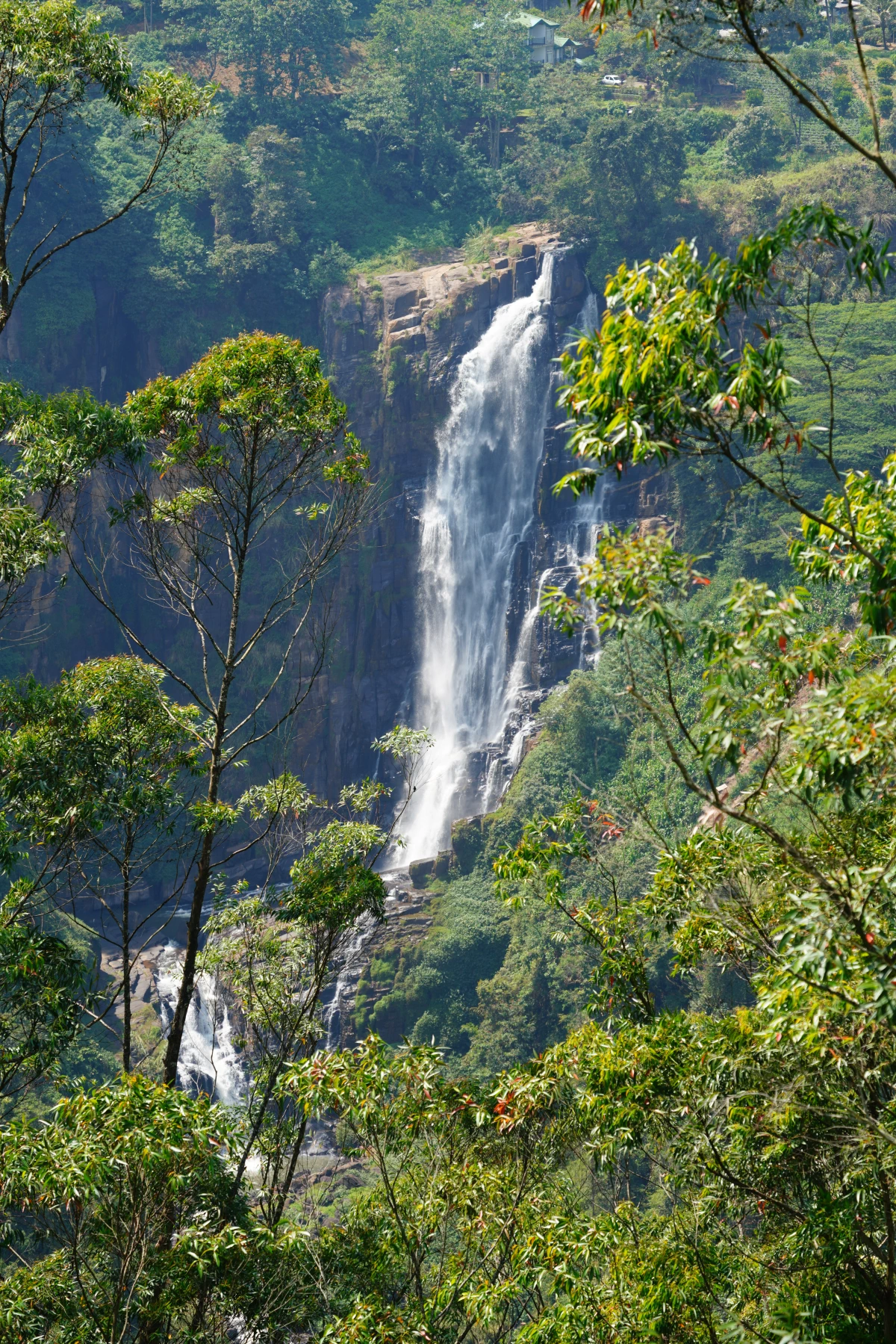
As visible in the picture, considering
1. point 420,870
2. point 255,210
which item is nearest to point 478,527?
point 420,870

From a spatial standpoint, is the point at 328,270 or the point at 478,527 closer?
the point at 478,527

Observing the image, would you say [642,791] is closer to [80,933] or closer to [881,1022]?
[80,933]

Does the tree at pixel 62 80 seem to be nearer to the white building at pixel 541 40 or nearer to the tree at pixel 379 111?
the tree at pixel 379 111

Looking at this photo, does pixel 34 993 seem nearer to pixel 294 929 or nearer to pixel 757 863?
pixel 294 929

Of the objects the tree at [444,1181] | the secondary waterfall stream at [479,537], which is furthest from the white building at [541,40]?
the tree at [444,1181]

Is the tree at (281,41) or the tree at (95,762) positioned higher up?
the tree at (281,41)

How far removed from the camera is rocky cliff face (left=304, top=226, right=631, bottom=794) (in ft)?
114

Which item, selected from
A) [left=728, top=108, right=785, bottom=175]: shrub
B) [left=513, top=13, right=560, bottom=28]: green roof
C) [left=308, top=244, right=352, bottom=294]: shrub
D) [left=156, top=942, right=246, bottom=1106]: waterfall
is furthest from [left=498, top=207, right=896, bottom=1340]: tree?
[left=513, top=13, right=560, bottom=28]: green roof

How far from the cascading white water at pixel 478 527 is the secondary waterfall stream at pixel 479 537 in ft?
0.10

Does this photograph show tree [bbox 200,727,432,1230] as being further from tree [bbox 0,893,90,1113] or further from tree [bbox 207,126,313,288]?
tree [bbox 207,126,313,288]

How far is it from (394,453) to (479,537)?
386 cm

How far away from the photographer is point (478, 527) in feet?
111

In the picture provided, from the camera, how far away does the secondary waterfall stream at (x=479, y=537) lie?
107 feet

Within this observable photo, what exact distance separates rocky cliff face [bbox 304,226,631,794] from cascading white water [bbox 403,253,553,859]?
0.49 meters
